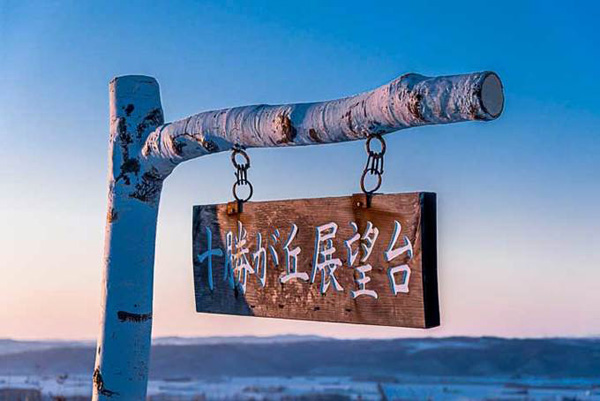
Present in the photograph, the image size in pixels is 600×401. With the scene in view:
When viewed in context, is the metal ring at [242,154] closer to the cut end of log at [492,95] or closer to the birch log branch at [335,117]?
the birch log branch at [335,117]

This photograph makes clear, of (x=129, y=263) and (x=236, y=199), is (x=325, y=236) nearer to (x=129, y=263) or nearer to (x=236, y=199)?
(x=236, y=199)

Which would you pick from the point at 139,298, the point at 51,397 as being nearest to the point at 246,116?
the point at 139,298

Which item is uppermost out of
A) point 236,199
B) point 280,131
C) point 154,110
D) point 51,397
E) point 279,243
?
point 154,110

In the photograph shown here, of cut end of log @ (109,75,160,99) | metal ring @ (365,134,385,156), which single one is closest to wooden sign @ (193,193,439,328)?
metal ring @ (365,134,385,156)

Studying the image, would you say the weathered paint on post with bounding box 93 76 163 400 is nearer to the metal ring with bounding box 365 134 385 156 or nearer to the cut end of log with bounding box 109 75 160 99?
the cut end of log with bounding box 109 75 160 99

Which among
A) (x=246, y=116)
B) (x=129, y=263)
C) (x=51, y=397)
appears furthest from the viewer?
(x=51, y=397)

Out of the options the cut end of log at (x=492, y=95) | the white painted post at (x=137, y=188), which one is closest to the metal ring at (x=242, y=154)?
the white painted post at (x=137, y=188)

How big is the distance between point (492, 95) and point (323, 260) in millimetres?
975

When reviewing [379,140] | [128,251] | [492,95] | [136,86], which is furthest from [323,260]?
[136,86]

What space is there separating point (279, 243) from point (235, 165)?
506 millimetres

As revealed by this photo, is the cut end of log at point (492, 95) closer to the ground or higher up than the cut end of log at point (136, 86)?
closer to the ground

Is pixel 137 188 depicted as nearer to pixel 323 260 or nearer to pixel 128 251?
pixel 128 251

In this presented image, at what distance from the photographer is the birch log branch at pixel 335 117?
8.19ft

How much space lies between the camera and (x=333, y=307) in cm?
304
